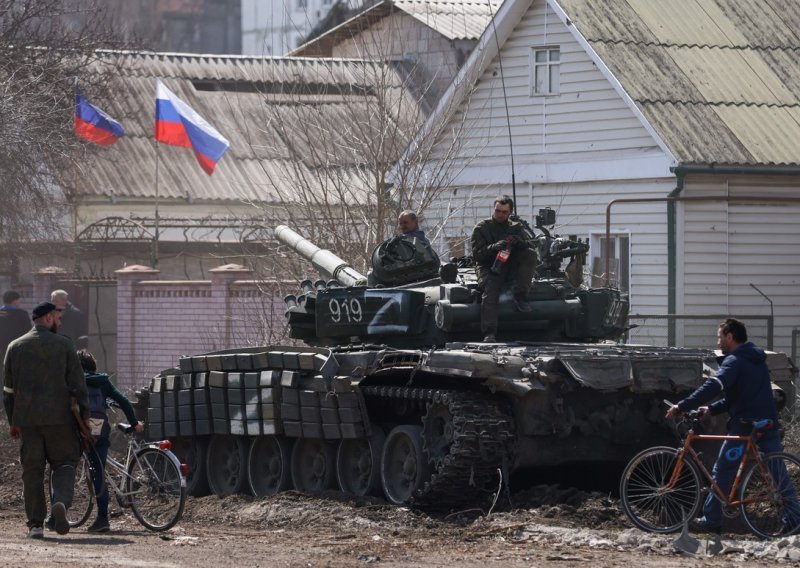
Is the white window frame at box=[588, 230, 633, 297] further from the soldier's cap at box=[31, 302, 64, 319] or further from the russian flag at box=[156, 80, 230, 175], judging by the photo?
the soldier's cap at box=[31, 302, 64, 319]

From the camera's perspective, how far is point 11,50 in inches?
957

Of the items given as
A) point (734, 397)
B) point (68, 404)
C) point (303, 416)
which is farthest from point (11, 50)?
point (734, 397)

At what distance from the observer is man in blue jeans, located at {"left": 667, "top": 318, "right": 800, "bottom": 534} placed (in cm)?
1177

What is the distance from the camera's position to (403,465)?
561 inches

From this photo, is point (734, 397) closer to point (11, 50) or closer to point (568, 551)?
point (568, 551)

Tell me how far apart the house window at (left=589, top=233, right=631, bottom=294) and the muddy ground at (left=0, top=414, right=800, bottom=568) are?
27.1 ft

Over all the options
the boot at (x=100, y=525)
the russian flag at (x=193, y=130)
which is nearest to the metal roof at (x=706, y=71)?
the russian flag at (x=193, y=130)

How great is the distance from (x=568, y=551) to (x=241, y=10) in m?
75.4

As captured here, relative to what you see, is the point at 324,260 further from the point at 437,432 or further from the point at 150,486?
the point at 150,486

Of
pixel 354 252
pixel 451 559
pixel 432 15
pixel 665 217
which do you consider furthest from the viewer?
pixel 432 15

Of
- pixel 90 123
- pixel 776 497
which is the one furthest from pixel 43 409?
pixel 90 123

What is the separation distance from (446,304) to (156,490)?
2.89 meters

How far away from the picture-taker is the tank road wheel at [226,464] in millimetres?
16328

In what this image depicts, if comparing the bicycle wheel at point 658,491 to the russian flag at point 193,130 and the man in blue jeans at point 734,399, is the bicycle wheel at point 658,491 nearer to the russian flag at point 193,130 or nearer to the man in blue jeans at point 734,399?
the man in blue jeans at point 734,399
